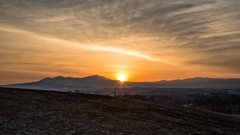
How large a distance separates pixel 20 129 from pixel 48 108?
38.2ft

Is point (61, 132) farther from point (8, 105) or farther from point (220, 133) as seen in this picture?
point (220, 133)

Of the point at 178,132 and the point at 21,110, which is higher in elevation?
the point at 21,110

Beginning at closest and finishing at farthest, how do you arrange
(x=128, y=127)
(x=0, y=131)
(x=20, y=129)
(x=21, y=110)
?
(x=0, y=131) < (x=20, y=129) < (x=128, y=127) < (x=21, y=110)

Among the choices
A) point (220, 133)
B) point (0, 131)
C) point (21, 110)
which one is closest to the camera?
point (0, 131)

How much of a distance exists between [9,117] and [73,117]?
7.63 m

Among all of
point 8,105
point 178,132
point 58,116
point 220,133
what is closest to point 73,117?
point 58,116

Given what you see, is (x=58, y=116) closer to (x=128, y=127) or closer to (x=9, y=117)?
(x=9, y=117)

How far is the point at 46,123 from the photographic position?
2625cm

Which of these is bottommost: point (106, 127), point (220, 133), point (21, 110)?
point (220, 133)

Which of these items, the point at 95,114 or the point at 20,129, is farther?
the point at 95,114

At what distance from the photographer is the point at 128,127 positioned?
29172 mm

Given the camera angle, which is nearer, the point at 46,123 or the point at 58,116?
the point at 46,123

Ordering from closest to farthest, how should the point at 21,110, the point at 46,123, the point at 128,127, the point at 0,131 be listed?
the point at 0,131 → the point at 46,123 → the point at 128,127 → the point at 21,110

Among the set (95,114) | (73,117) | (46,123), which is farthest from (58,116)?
(95,114)
